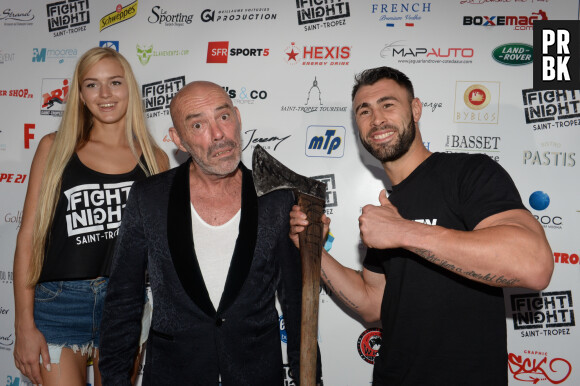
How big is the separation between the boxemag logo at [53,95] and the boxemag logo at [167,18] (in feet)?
2.86

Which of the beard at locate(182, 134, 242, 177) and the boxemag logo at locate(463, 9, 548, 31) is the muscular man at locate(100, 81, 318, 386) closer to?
the beard at locate(182, 134, 242, 177)

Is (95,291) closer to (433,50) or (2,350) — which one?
(2,350)

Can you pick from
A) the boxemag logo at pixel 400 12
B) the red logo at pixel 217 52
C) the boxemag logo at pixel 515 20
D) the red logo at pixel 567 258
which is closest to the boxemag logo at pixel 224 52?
the red logo at pixel 217 52

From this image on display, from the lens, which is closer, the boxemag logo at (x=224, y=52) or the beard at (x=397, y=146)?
the beard at (x=397, y=146)

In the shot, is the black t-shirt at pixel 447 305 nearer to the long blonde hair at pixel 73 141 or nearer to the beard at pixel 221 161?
the beard at pixel 221 161

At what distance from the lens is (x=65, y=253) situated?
2.32 meters

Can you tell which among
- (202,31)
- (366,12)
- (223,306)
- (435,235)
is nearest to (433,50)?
(366,12)

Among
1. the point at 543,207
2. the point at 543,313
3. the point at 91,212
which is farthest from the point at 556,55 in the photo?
the point at 91,212

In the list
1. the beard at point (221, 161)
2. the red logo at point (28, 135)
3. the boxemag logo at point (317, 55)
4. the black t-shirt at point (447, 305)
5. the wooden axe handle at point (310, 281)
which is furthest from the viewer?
the red logo at point (28, 135)

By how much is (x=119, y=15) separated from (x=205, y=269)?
8.18ft

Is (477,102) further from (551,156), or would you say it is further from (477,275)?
(477,275)

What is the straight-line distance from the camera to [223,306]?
1777 millimetres

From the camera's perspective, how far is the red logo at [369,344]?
10.1 ft

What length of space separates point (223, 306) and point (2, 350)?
2.80m
